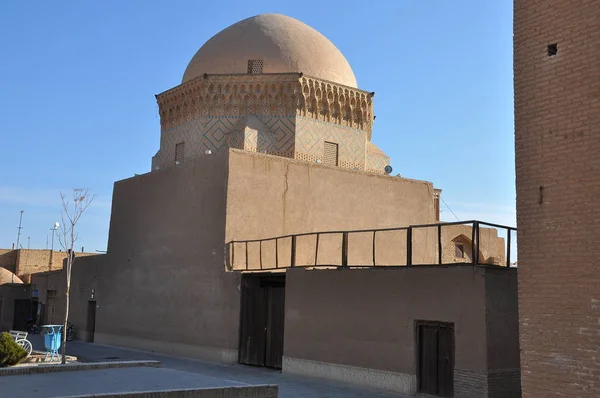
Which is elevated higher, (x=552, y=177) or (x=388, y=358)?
(x=552, y=177)

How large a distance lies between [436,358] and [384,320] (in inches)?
54.9

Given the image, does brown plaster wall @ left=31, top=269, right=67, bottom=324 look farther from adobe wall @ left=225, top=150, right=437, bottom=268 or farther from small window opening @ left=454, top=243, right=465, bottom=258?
small window opening @ left=454, top=243, right=465, bottom=258

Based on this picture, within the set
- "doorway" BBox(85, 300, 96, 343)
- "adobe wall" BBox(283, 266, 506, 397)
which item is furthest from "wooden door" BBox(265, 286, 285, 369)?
"doorway" BBox(85, 300, 96, 343)

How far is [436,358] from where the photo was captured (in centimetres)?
1164

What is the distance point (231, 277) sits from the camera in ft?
54.4

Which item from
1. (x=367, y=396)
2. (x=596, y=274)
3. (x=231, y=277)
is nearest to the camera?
(x=596, y=274)

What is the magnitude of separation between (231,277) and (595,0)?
1115 cm

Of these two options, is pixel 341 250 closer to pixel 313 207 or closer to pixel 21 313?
pixel 313 207

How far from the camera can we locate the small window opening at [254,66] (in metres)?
21.5

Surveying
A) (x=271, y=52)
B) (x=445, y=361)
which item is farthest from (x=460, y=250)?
(x=445, y=361)

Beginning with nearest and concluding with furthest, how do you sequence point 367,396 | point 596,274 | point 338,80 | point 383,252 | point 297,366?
point 596,274
point 367,396
point 297,366
point 383,252
point 338,80

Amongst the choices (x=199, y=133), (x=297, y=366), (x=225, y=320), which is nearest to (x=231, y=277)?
(x=225, y=320)

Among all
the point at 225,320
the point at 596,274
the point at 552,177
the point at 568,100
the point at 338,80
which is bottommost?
the point at 225,320

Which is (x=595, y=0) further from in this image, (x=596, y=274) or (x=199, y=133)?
(x=199, y=133)
